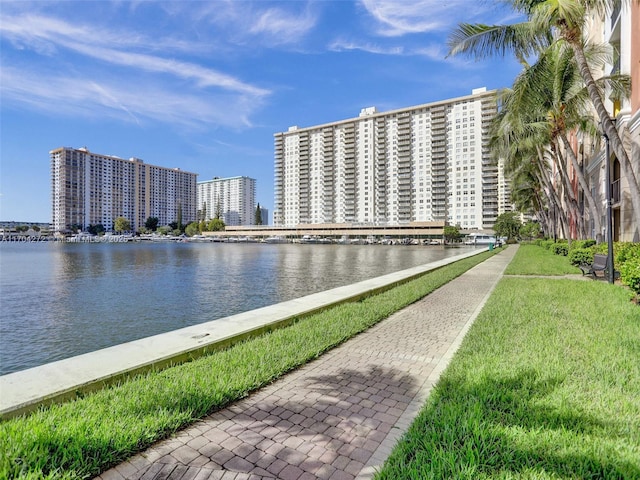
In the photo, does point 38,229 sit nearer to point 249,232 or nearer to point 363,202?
point 249,232

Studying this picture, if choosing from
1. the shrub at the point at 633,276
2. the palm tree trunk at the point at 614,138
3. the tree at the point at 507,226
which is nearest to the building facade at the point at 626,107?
the palm tree trunk at the point at 614,138

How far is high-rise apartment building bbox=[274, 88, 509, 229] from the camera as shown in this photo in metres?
120

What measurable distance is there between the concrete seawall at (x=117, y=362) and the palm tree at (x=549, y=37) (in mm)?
11016

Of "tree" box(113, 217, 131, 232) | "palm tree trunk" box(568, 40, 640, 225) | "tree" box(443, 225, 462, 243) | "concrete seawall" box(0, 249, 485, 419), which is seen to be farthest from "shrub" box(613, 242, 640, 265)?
"tree" box(113, 217, 131, 232)

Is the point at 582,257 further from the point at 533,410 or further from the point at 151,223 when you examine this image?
the point at 151,223

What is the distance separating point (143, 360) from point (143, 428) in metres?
1.80

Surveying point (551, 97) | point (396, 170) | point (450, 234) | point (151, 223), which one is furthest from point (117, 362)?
point (151, 223)

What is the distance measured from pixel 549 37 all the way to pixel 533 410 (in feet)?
51.6

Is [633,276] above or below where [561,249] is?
above

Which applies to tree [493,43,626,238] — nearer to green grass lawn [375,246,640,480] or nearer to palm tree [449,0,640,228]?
palm tree [449,0,640,228]

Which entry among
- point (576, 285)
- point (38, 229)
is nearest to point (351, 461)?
point (576, 285)

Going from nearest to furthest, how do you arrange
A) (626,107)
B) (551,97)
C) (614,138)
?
1. (614,138)
2. (626,107)
3. (551,97)

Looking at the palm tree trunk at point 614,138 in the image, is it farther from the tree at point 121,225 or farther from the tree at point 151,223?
the tree at point 151,223

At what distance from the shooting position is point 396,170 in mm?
134375
